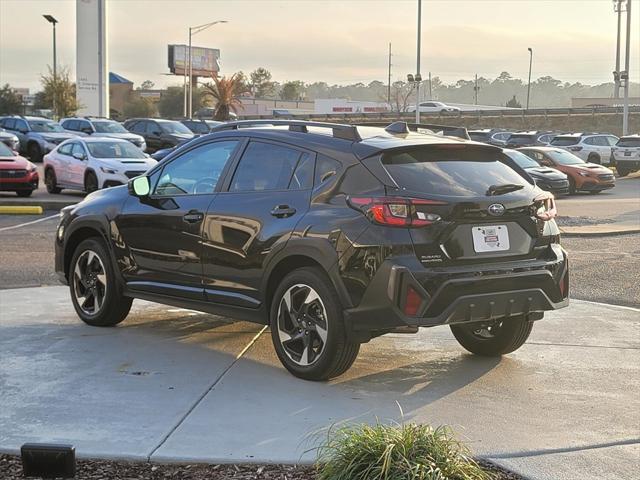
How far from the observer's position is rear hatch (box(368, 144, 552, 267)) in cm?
563

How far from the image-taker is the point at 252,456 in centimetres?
464

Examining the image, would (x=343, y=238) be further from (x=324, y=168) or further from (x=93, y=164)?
(x=93, y=164)

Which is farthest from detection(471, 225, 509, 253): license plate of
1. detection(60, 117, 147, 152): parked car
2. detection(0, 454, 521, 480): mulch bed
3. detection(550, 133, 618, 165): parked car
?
detection(550, 133, 618, 165): parked car

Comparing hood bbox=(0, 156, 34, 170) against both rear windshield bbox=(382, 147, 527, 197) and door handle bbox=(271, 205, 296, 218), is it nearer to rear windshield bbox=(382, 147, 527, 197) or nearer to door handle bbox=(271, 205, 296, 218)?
door handle bbox=(271, 205, 296, 218)

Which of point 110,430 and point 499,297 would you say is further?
A: point 499,297

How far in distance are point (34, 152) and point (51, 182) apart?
46.7ft

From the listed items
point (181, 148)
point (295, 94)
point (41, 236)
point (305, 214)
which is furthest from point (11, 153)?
point (295, 94)

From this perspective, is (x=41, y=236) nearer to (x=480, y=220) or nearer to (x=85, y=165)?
(x=85, y=165)

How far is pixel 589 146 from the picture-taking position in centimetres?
3897

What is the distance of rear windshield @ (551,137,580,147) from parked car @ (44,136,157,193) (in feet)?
74.9

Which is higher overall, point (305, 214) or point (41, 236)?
point (305, 214)

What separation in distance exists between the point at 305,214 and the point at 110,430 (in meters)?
1.99

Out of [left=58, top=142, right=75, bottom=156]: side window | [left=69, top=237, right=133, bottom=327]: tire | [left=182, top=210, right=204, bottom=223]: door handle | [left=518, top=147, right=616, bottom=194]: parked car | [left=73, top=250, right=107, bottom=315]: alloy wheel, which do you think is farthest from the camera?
[left=518, top=147, right=616, bottom=194]: parked car

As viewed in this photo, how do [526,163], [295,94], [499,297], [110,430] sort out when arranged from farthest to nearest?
1. [295,94]
2. [526,163]
3. [499,297]
4. [110,430]
